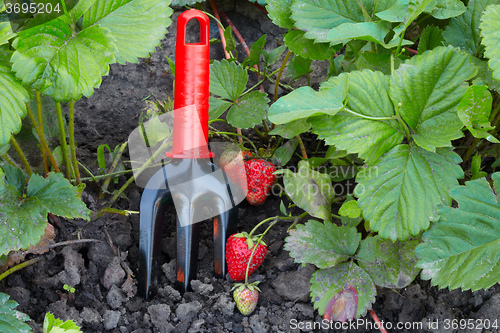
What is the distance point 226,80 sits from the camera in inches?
51.7

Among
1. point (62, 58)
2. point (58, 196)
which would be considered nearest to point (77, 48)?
point (62, 58)

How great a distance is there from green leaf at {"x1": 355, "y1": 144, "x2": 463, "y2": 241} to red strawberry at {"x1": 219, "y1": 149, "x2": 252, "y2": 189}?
0.47m

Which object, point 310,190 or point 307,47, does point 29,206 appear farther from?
point 307,47

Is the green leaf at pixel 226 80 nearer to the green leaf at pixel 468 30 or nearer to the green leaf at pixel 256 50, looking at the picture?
the green leaf at pixel 256 50

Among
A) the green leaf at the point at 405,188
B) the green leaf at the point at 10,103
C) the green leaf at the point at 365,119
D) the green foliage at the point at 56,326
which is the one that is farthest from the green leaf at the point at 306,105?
the green foliage at the point at 56,326

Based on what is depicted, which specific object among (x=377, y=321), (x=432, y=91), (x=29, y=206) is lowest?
(x=377, y=321)

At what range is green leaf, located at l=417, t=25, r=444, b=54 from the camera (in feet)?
3.57

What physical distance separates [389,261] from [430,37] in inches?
25.1

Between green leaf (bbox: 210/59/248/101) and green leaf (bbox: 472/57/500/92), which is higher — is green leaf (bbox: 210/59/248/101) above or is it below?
below

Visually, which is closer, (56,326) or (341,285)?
(56,326)

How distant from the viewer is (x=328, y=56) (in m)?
1.14

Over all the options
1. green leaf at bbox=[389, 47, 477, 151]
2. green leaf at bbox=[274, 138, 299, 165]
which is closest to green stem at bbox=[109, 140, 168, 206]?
green leaf at bbox=[274, 138, 299, 165]

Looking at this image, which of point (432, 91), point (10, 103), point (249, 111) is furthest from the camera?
point (249, 111)

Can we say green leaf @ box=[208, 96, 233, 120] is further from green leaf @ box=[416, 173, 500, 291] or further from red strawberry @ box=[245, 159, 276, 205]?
green leaf @ box=[416, 173, 500, 291]
